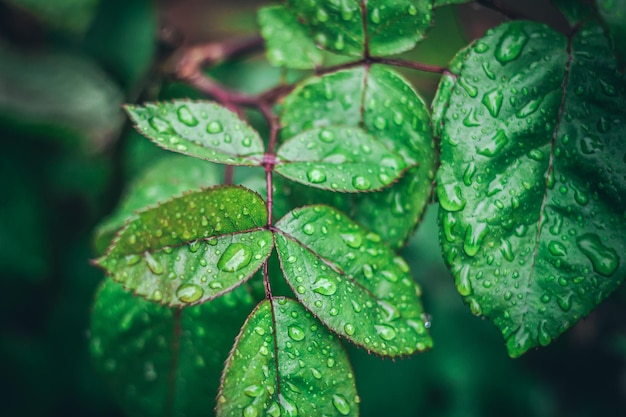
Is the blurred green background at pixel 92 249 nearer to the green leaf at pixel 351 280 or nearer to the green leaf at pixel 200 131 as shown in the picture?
the green leaf at pixel 200 131

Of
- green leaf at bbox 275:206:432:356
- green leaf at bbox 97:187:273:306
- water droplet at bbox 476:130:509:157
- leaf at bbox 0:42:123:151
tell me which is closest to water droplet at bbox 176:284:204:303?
green leaf at bbox 97:187:273:306

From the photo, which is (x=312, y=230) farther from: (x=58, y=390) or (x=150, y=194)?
(x=58, y=390)

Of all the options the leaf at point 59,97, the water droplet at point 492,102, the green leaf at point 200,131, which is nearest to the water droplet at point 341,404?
the green leaf at point 200,131

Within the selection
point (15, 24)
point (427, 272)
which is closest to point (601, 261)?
point (427, 272)

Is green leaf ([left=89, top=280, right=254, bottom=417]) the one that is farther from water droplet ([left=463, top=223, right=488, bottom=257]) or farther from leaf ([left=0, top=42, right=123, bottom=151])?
leaf ([left=0, top=42, right=123, bottom=151])

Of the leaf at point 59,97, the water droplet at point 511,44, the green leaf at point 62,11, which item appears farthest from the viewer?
the leaf at point 59,97

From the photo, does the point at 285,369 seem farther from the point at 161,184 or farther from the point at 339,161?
the point at 161,184

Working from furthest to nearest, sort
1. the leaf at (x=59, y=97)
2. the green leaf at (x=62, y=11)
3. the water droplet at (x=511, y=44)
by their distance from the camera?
the leaf at (x=59, y=97), the green leaf at (x=62, y=11), the water droplet at (x=511, y=44)
